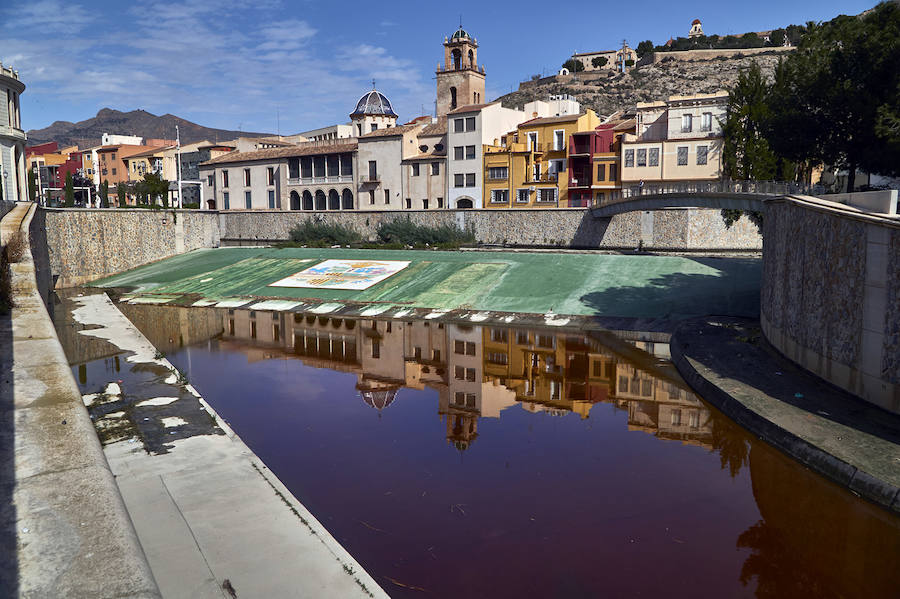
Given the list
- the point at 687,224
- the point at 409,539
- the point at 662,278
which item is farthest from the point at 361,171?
the point at 409,539

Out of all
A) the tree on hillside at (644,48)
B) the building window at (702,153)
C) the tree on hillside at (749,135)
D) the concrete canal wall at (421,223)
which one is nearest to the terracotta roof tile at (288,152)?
the concrete canal wall at (421,223)

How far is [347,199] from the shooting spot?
270ft

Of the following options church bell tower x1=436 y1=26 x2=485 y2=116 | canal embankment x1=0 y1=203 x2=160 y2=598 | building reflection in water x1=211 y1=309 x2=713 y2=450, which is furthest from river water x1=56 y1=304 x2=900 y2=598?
church bell tower x1=436 y1=26 x2=485 y2=116

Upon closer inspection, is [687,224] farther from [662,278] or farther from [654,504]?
[654,504]

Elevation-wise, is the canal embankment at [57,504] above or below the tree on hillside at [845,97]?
below

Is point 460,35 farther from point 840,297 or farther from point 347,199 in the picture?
point 840,297

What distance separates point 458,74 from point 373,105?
1665cm

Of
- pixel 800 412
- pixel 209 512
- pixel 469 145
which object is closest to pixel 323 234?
pixel 469 145

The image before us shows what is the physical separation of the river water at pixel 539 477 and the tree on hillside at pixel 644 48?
526ft

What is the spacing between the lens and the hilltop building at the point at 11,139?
52844 millimetres

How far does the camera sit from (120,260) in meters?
61.7

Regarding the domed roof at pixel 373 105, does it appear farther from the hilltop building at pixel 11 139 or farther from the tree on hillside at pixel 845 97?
the tree on hillside at pixel 845 97

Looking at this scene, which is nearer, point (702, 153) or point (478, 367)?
point (478, 367)

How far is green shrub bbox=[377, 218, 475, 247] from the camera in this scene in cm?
6203
